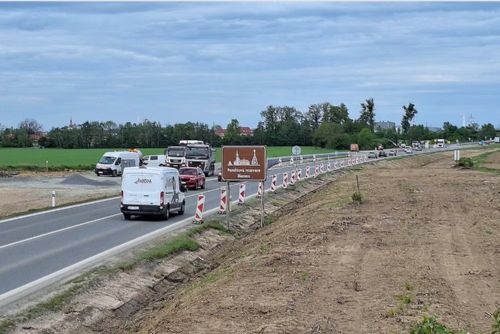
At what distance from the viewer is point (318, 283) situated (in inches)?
513

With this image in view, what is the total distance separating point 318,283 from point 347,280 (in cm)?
66

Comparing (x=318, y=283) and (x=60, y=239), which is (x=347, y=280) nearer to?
(x=318, y=283)

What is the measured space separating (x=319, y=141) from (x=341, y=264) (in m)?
128

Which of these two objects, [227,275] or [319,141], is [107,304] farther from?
[319,141]

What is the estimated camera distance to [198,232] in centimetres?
2353

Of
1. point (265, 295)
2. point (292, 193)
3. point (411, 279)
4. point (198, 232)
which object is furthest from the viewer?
point (292, 193)

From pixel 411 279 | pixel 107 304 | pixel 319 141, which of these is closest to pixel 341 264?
pixel 411 279

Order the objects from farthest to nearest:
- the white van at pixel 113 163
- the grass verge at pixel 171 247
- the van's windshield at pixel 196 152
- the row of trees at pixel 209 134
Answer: the row of trees at pixel 209 134, the white van at pixel 113 163, the van's windshield at pixel 196 152, the grass verge at pixel 171 247

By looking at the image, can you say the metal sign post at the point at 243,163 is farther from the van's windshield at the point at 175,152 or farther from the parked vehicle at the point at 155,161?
the parked vehicle at the point at 155,161

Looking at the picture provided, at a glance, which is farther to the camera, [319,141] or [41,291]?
[319,141]

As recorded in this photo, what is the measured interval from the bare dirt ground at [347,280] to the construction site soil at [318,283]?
29 mm

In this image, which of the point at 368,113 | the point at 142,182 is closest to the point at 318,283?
the point at 142,182

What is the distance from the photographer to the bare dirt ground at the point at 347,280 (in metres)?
10.3

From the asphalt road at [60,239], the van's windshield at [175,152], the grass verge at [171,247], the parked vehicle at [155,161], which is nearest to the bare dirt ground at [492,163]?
the van's windshield at [175,152]
